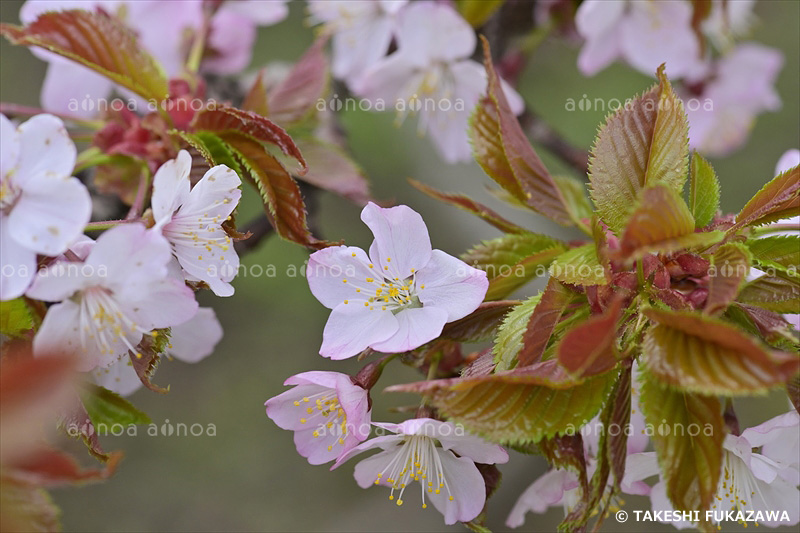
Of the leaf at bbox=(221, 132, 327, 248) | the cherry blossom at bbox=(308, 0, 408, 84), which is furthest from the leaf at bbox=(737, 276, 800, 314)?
the cherry blossom at bbox=(308, 0, 408, 84)

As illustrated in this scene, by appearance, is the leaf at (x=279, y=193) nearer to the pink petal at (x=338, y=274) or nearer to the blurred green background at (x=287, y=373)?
the pink petal at (x=338, y=274)

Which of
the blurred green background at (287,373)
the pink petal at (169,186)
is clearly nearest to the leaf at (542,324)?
the pink petal at (169,186)

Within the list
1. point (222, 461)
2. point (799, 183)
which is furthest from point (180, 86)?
point (222, 461)

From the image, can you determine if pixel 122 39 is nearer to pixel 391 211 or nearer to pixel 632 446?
pixel 391 211

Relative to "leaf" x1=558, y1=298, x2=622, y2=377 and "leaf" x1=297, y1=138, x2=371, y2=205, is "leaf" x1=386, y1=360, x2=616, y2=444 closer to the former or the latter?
"leaf" x1=558, y1=298, x2=622, y2=377

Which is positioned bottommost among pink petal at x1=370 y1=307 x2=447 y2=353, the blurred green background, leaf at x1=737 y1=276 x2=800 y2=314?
the blurred green background

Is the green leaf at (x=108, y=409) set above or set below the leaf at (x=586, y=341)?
below

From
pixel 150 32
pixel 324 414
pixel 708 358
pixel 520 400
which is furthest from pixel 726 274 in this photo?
pixel 150 32
